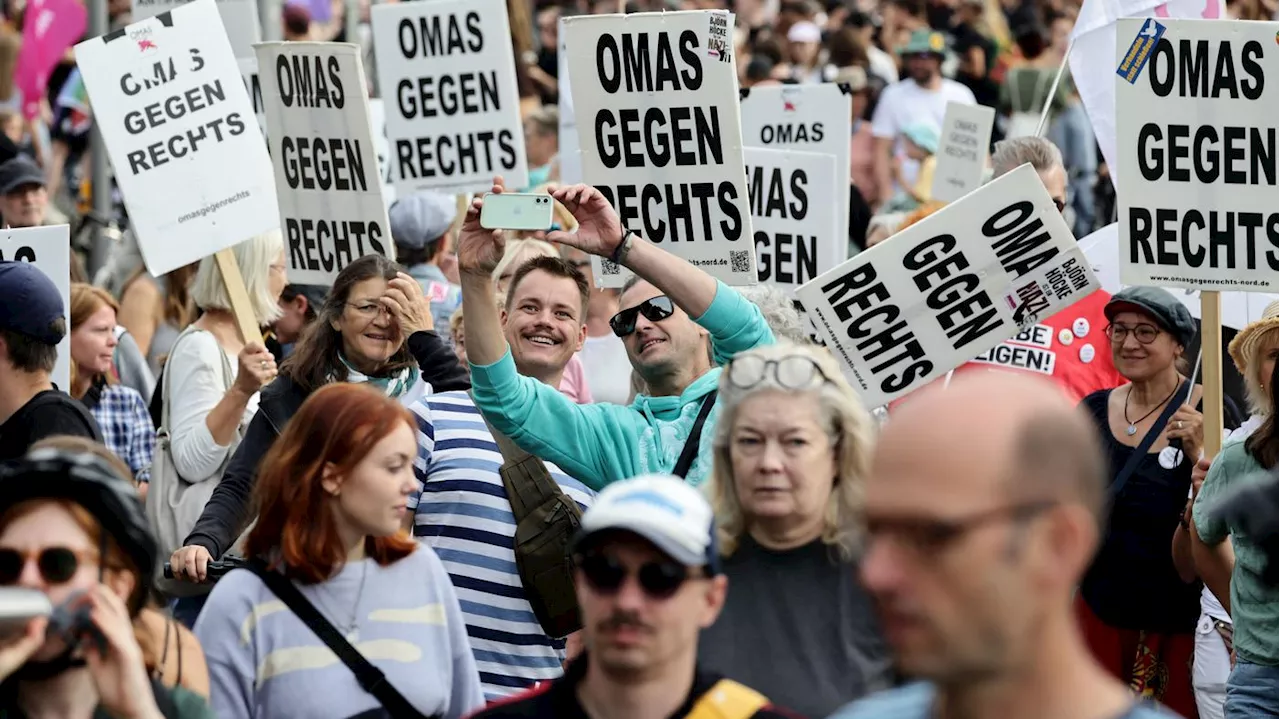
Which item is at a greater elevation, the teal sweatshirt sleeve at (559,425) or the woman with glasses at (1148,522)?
the teal sweatshirt sleeve at (559,425)

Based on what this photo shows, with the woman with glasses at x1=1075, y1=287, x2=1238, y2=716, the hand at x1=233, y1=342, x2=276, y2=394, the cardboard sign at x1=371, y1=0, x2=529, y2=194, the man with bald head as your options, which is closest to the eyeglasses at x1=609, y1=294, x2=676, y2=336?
the hand at x1=233, y1=342, x2=276, y2=394

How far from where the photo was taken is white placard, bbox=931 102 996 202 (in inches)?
455

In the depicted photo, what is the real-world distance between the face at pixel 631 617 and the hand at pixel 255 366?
3.41 m

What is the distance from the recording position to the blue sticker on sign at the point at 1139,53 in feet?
24.0

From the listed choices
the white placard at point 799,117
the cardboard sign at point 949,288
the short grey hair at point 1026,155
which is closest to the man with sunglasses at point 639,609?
the cardboard sign at point 949,288

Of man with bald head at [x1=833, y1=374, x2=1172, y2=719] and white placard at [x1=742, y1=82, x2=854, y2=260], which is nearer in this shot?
man with bald head at [x1=833, y1=374, x2=1172, y2=719]

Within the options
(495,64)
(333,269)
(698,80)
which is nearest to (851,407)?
(698,80)

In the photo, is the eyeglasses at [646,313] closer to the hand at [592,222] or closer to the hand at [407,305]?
the hand at [592,222]

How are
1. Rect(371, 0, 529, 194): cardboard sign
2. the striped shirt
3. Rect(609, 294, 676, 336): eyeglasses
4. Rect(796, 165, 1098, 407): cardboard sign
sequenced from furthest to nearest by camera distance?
Rect(371, 0, 529, 194): cardboard sign, Rect(796, 165, 1098, 407): cardboard sign, Rect(609, 294, 676, 336): eyeglasses, the striped shirt

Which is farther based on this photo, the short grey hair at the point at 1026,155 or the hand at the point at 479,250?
the short grey hair at the point at 1026,155

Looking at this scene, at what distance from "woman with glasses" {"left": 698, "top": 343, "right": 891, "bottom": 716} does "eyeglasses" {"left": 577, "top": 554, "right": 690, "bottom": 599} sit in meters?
0.80

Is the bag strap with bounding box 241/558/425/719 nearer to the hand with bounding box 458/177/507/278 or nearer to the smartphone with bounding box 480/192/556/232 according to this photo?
the hand with bounding box 458/177/507/278

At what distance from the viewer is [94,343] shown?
7820 millimetres

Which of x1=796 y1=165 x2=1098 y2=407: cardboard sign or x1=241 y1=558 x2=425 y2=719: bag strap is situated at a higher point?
x1=241 y1=558 x2=425 y2=719: bag strap
